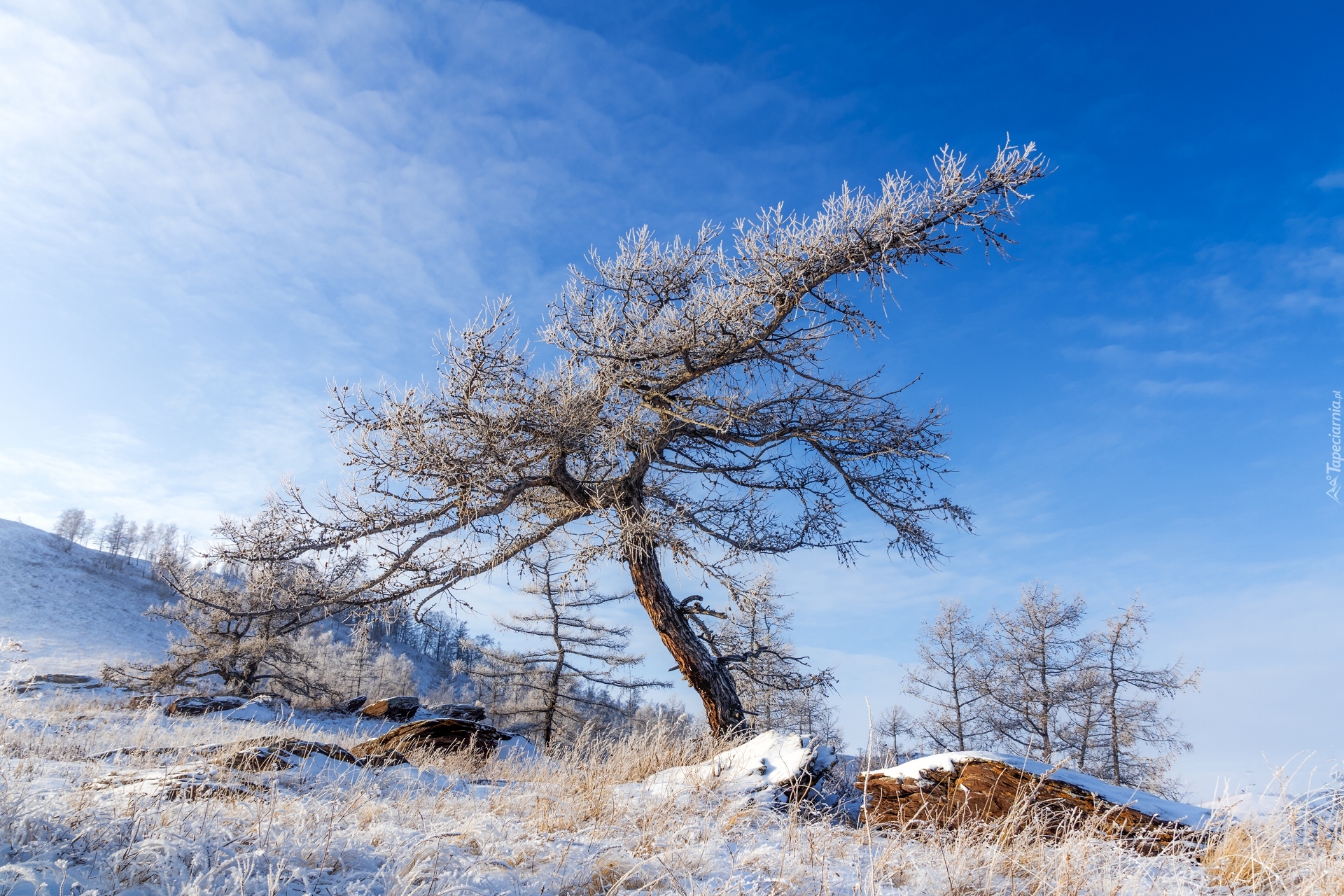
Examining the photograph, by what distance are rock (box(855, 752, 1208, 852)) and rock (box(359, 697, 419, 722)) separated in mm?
13426

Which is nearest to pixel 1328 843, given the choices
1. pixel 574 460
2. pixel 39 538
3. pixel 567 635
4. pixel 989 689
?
pixel 574 460

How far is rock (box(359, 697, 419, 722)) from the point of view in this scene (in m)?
15.4

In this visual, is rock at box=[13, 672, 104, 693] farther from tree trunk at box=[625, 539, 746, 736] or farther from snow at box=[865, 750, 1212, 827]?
snow at box=[865, 750, 1212, 827]

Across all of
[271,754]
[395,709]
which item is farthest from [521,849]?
[395,709]

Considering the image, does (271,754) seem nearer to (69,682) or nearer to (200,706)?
(200,706)

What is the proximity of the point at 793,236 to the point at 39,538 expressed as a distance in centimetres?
8917

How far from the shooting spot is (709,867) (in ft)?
9.89

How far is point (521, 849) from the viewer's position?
2.99m

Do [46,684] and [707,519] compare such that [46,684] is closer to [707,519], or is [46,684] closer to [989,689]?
[707,519]

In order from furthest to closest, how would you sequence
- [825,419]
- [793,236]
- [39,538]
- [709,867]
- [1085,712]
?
1. [39,538]
2. [1085,712]
3. [825,419]
4. [793,236]
5. [709,867]

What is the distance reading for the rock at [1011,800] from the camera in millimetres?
4277

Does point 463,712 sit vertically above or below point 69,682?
above

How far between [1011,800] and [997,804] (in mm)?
116

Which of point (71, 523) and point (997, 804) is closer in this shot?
point (997, 804)
